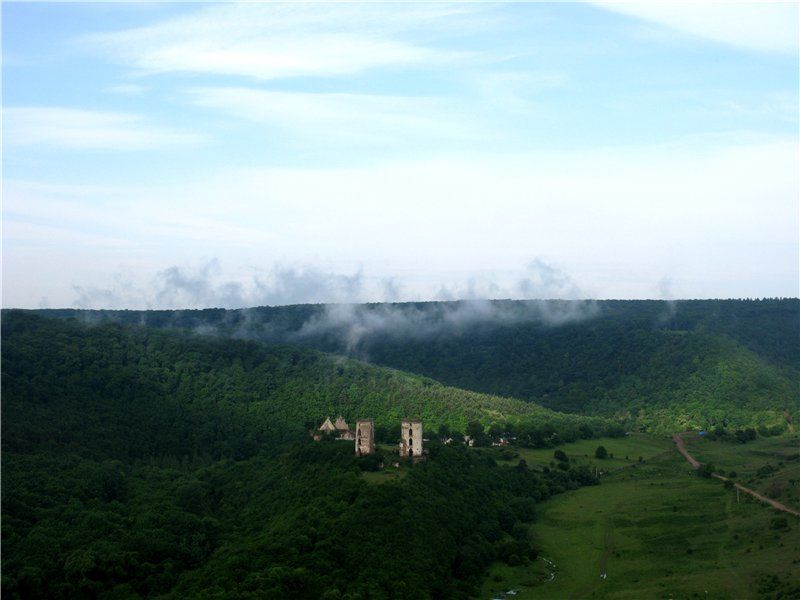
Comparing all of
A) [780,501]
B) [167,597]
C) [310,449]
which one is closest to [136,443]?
[310,449]

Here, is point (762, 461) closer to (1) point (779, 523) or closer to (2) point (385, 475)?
(1) point (779, 523)

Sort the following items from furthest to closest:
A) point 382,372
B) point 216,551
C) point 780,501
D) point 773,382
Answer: point 773,382 < point 382,372 < point 780,501 < point 216,551

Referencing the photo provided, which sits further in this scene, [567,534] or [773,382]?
[773,382]

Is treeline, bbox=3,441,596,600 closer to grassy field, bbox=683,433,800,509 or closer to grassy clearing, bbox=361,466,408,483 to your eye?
grassy clearing, bbox=361,466,408,483

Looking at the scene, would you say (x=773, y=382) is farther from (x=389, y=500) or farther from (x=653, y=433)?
(x=389, y=500)

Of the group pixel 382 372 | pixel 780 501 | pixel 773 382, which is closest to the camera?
pixel 780 501

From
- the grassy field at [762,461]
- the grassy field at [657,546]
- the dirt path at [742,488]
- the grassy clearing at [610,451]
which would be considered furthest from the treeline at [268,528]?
the grassy field at [762,461]

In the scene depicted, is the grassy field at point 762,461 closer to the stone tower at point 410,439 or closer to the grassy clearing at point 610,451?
the grassy clearing at point 610,451

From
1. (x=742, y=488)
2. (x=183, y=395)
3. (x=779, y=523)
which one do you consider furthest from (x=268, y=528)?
(x=183, y=395)
